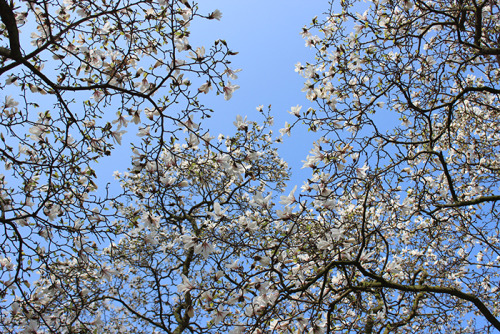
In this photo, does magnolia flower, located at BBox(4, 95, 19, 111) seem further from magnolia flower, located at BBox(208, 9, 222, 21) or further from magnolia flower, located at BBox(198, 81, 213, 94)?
magnolia flower, located at BBox(208, 9, 222, 21)

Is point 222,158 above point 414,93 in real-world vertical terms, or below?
below

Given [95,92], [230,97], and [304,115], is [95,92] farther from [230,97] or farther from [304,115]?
[304,115]

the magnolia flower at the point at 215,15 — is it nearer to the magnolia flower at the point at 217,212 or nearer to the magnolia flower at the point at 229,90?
the magnolia flower at the point at 229,90

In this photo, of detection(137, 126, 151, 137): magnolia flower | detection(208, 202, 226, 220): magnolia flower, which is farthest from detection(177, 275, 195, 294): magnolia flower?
detection(137, 126, 151, 137): magnolia flower

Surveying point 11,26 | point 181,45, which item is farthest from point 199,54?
point 11,26

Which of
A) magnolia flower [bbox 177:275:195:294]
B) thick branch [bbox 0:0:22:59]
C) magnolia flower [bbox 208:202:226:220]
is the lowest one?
magnolia flower [bbox 177:275:195:294]

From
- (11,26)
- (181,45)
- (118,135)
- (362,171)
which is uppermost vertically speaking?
(181,45)

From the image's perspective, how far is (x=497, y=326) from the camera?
3.40 metres

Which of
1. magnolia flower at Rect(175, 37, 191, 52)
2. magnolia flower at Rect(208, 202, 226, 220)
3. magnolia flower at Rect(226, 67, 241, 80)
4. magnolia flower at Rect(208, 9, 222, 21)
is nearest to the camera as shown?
magnolia flower at Rect(208, 202, 226, 220)

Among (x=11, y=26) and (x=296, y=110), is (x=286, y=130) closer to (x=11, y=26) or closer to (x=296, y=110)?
(x=296, y=110)

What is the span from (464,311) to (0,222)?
7020 mm

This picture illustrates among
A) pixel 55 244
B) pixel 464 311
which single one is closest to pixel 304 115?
pixel 55 244

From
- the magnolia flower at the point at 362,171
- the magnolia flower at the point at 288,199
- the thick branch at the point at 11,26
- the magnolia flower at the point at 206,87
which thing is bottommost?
the magnolia flower at the point at 288,199

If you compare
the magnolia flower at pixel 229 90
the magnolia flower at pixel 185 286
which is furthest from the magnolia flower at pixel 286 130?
the magnolia flower at pixel 185 286
